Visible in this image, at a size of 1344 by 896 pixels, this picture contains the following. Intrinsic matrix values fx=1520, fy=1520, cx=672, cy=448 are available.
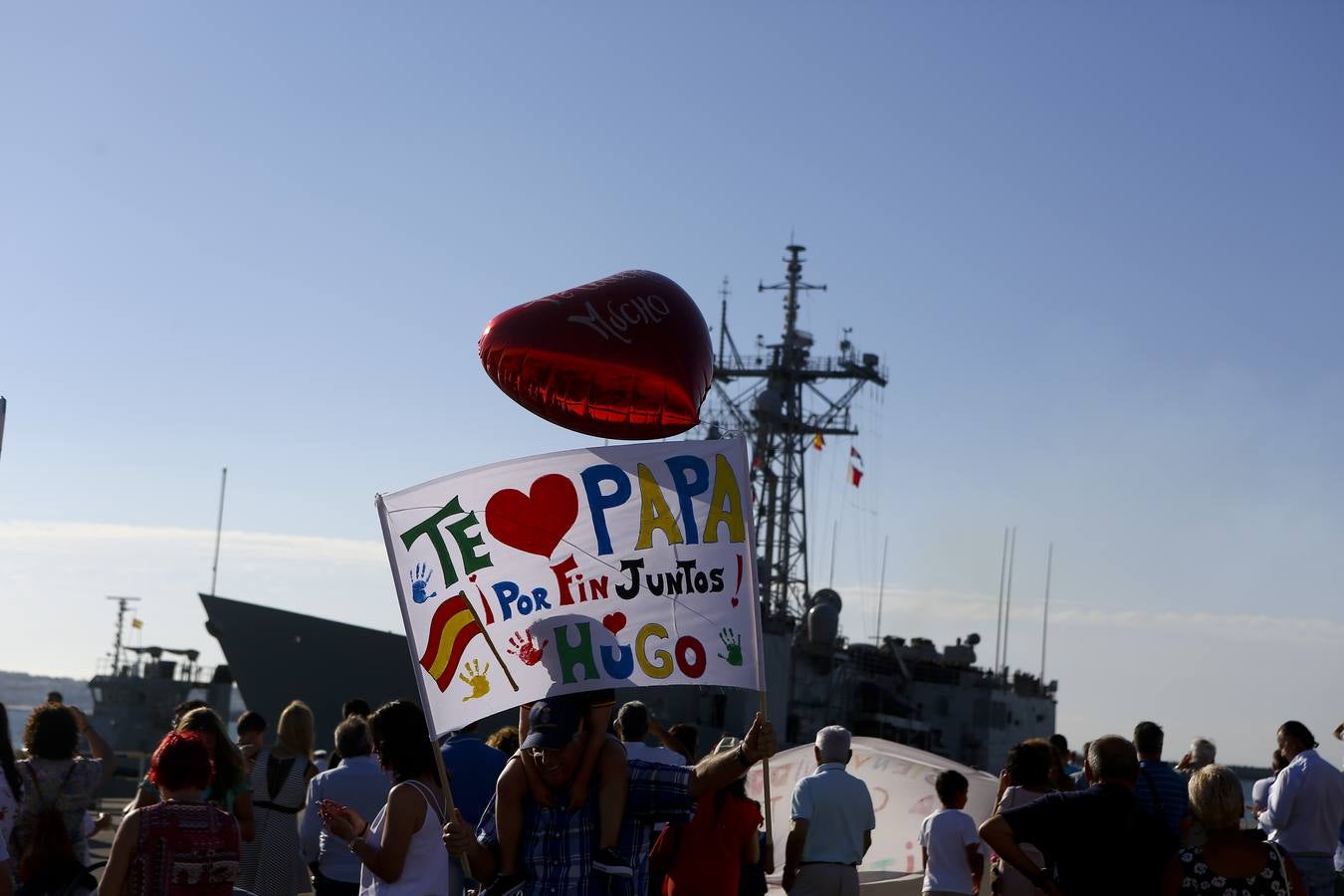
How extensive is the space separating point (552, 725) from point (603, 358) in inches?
109

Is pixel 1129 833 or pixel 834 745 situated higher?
pixel 834 745

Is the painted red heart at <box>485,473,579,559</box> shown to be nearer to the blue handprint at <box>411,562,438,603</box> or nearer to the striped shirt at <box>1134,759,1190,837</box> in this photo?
the blue handprint at <box>411,562,438,603</box>

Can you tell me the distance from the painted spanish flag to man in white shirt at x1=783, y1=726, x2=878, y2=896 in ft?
8.79

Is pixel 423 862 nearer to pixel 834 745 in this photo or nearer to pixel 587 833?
pixel 587 833

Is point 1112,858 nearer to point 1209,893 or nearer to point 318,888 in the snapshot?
point 1209,893

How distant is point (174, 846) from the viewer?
A: 15.6ft

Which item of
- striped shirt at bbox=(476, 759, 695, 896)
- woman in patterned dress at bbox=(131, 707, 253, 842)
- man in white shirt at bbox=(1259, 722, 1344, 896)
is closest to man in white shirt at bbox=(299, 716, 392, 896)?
woman in patterned dress at bbox=(131, 707, 253, 842)

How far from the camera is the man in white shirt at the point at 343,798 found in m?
6.40

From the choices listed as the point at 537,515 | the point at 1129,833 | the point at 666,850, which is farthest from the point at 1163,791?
the point at 537,515

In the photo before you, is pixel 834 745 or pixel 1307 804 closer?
pixel 834 745

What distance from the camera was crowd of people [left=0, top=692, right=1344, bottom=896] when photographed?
459cm

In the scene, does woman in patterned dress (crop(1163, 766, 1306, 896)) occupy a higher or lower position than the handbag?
higher

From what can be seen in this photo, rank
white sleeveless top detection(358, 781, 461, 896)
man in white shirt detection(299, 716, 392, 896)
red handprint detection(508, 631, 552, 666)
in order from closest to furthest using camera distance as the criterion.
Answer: white sleeveless top detection(358, 781, 461, 896), red handprint detection(508, 631, 552, 666), man in white shirt detection(299, 716, 392, 896)

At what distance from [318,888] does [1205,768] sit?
148 inches
